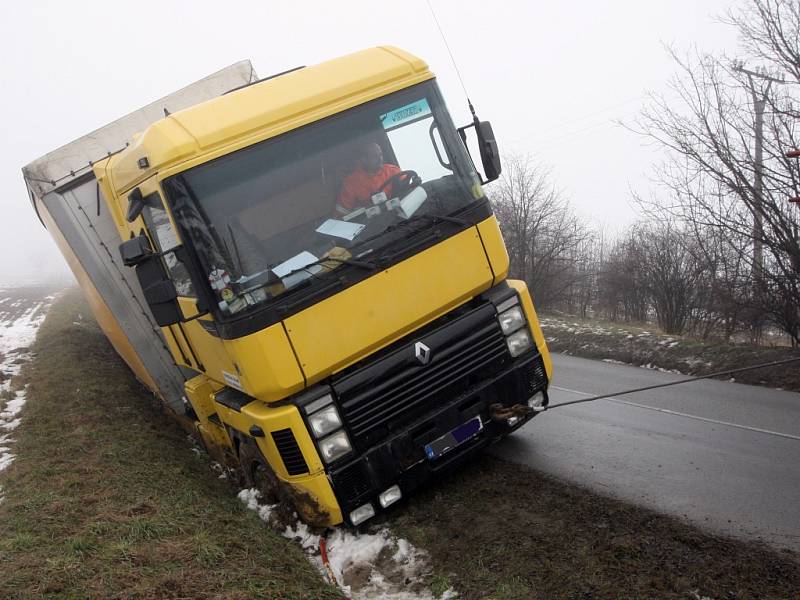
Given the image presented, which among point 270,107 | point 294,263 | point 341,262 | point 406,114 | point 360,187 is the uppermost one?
point 270,107

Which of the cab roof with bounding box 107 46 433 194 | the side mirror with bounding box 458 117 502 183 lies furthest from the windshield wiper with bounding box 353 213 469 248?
the cab roof with bounding box 107 46 433 194

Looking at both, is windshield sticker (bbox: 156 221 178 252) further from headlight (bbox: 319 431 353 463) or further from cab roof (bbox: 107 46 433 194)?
headlight (bbox: 319 431 353 463)

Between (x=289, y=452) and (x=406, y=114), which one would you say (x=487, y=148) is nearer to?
(x=406, y=114)

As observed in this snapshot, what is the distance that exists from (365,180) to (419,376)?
147cm

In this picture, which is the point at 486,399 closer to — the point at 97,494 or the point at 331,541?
the point at 331,541

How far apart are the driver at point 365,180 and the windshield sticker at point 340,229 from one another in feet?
0.27

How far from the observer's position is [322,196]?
4602 mm

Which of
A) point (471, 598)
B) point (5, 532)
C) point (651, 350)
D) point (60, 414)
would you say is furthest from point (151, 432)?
point (651, 350)

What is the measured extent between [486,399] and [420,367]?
0.64m

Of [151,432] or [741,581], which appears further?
[151,432]

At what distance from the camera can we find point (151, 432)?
760cm

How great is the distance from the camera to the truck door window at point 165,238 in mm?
A: 4520

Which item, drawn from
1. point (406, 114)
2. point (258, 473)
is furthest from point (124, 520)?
point (406, 114)

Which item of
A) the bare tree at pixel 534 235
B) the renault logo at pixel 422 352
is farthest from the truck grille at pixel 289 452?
the bare tree at pixel 534 235
